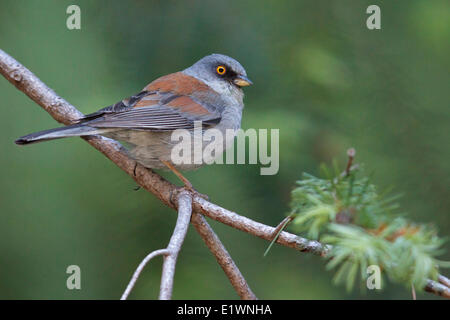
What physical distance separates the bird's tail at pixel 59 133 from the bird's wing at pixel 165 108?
54mm

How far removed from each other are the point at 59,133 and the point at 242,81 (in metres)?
1.33

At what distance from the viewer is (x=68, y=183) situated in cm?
285

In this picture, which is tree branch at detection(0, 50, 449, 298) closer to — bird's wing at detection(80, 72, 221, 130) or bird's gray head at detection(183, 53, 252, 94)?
bird's wing at detection(80, 72, 221, 130)

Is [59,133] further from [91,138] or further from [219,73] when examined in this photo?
[219,73]

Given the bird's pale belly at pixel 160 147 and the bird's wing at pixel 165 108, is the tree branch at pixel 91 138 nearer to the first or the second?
the bird's pale belly at pixel 160 147

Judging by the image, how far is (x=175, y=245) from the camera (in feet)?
5.79

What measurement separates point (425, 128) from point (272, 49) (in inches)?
38.3

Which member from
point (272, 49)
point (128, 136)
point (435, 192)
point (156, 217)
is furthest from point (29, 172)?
point (435, 192)

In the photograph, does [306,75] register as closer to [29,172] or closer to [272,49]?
[272,49]

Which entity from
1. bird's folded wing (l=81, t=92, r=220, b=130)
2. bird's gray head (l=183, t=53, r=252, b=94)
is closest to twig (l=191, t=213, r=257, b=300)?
bird's folded wing (l=81, t=92, r=220, b=130)

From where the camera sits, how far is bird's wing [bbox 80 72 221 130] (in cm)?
276

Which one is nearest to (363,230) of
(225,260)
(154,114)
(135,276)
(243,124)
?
(135,276)

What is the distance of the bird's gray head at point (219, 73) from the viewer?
3414 mm

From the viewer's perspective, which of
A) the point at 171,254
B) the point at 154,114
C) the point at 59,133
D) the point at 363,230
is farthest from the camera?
the point at 154,114
